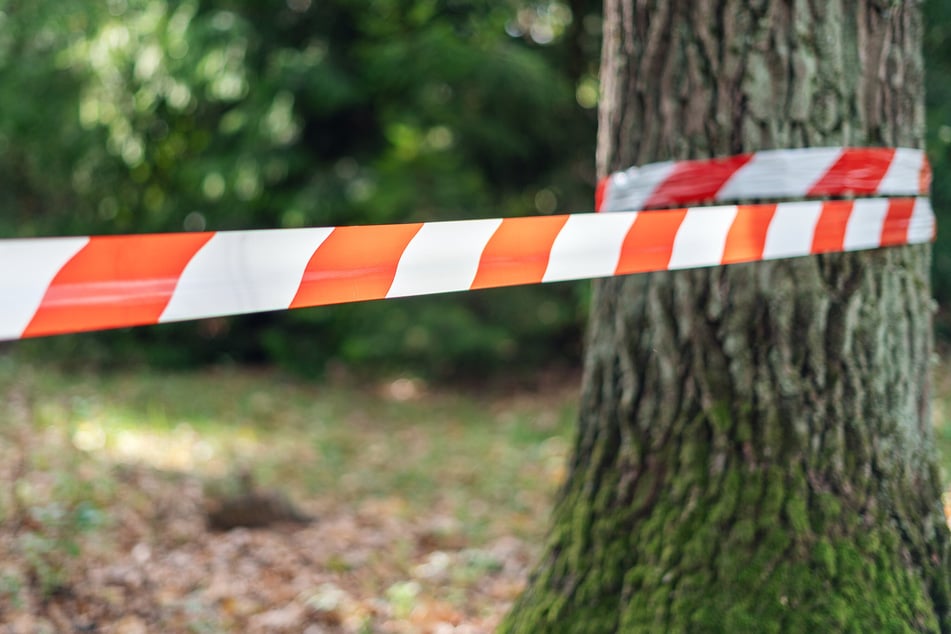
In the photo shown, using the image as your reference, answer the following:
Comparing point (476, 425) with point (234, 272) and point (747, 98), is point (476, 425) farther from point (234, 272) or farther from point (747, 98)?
point (234, 272)

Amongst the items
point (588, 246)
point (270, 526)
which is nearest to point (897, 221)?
point (588, 246)

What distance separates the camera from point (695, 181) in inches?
96.0

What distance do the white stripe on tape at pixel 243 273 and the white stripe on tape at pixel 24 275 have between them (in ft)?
0.58

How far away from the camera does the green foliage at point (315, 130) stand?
8523 millimetres

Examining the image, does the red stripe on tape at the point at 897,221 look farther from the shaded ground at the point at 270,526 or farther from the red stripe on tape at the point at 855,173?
the shaded ground at the point at 270,526

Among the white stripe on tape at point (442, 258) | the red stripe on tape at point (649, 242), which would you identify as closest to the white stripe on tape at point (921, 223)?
the red stripe on tape at point (649, 242)

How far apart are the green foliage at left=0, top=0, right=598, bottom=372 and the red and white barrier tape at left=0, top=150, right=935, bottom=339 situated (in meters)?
6.29

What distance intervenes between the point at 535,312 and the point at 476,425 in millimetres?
1733

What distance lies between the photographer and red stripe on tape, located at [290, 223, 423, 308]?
153 centimetres

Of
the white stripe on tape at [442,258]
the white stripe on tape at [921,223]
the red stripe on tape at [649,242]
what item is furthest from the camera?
the white stripe on tape at [921,223]

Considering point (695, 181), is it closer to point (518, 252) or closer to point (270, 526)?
point (518, 252)

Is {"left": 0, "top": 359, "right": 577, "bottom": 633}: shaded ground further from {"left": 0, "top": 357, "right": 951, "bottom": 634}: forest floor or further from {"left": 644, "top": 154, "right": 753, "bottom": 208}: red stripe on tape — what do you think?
{"left": 644, "top": 154, "right": 753, "bottom": 208}: red stripe on tape

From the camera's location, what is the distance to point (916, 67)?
2525mm

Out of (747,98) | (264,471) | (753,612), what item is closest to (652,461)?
(753,612)
